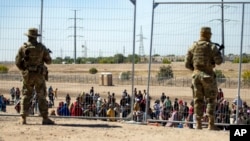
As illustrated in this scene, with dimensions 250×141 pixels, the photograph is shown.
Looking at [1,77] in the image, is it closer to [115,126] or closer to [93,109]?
[93,109]

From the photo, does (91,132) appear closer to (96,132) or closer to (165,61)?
(96,132)

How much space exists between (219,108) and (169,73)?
2455 millimetres

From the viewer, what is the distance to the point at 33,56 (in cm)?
1047

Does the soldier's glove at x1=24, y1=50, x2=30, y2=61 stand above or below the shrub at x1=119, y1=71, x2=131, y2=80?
above

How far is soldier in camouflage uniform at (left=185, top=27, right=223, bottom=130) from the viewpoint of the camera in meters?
10.0

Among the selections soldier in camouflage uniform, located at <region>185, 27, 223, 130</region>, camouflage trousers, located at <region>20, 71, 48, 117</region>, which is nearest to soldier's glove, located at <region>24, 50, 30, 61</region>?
camouflage trousers, located at <region>20, 71, 48, 117</region>

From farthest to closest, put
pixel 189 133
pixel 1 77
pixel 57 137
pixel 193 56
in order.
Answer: pixel 1 77 < pixel 193 56 < pixel 189 133 < pixel 57 137

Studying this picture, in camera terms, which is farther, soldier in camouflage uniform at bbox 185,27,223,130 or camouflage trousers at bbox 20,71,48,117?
camouflage trousers at bbox 20,71,48,117

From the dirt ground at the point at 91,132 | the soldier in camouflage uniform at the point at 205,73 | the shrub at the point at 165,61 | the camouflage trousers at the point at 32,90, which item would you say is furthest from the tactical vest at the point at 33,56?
the soldier in camouflage uniform at the point at 205,73

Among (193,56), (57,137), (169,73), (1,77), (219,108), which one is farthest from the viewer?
(169,73)

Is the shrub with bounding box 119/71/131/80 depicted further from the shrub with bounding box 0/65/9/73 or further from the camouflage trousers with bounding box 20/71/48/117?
the camouflage trousers with bounding box 20/71/48/117

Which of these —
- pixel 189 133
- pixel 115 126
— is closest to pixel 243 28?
pixel 189 133

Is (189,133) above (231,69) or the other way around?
the other way around

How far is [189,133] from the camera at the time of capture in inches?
378
